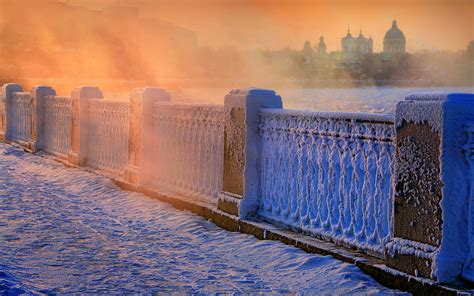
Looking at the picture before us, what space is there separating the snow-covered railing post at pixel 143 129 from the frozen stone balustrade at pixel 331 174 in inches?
126

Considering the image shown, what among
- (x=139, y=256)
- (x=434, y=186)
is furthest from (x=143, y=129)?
(x=434, y=186)

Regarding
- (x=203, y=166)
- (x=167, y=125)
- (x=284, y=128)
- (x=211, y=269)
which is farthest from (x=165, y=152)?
(x=211, y=269)

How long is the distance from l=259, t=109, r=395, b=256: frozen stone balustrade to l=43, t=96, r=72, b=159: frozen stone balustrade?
806 centimetres

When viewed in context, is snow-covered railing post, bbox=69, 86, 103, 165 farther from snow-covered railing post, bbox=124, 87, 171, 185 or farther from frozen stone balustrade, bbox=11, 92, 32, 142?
frozen stone balustrade, bbox=11, 92, 32, 142

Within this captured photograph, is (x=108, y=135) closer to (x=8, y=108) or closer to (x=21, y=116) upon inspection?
(x=21, y=116)

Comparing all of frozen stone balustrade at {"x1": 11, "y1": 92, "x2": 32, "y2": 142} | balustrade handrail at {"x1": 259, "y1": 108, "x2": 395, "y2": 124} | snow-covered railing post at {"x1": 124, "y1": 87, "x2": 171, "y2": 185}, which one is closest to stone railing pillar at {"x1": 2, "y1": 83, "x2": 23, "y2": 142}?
frozen stone balustrade at {"x1": 11, "y1": 92, "x2": 32, "y2": 142}

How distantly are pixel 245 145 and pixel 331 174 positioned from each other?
1.48 meters

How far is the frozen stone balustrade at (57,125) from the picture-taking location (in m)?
15.2

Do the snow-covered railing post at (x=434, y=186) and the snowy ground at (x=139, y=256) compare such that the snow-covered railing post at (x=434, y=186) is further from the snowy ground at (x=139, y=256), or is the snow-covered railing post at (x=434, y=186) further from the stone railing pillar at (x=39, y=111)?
the stone railing pillar at (x=39, y=111)

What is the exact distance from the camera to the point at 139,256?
7.07 metres

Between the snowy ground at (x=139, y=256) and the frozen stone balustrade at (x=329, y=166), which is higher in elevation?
the frozen stone balustrade at (x=329, y=166)

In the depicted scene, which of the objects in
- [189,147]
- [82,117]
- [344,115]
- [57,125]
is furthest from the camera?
[57,125]

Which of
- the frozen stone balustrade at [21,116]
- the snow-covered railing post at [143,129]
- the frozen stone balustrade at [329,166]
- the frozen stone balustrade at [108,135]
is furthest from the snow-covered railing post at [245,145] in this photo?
the frozen stone balustrade at [21,116]

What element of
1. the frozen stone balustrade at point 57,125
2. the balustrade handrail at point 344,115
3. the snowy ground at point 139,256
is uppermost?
the balustrade handrail at point 344,115
